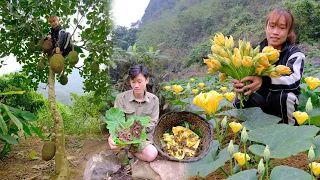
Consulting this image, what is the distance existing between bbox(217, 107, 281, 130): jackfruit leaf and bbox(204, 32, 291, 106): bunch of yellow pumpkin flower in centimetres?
20

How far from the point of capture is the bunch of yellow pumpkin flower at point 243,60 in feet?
5.22

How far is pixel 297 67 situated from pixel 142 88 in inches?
40.8

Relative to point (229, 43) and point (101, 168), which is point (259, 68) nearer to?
point (229, 43)

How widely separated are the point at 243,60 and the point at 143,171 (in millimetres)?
998

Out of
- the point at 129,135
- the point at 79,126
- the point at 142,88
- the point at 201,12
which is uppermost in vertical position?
the point at 201,12

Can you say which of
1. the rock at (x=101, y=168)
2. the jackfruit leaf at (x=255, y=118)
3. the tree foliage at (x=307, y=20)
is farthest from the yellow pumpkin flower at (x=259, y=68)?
the tree foliage at (x=307, y=20)

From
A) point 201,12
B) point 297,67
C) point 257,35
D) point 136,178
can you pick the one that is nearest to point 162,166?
point 136,178

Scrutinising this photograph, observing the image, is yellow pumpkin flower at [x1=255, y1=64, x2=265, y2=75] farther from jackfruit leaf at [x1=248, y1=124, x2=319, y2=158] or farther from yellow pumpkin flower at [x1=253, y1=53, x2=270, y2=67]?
jackfruit leaf at [x1=248, y1=124, x2=319, y2=158]

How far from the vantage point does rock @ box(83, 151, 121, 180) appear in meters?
2.06

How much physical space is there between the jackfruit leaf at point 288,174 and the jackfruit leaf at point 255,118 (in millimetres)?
521

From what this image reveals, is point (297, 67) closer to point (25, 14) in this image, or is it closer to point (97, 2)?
point (97, 2)

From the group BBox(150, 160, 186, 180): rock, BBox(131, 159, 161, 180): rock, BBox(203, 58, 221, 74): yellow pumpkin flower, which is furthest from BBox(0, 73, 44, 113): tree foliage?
BBox(203, 58, 221, 74): yellow pumpkin flower

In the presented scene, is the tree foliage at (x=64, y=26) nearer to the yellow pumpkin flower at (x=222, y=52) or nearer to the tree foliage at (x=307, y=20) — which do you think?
the yellow pumpkin flower at (x=222, y=52)

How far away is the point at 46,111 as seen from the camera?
431 cm
